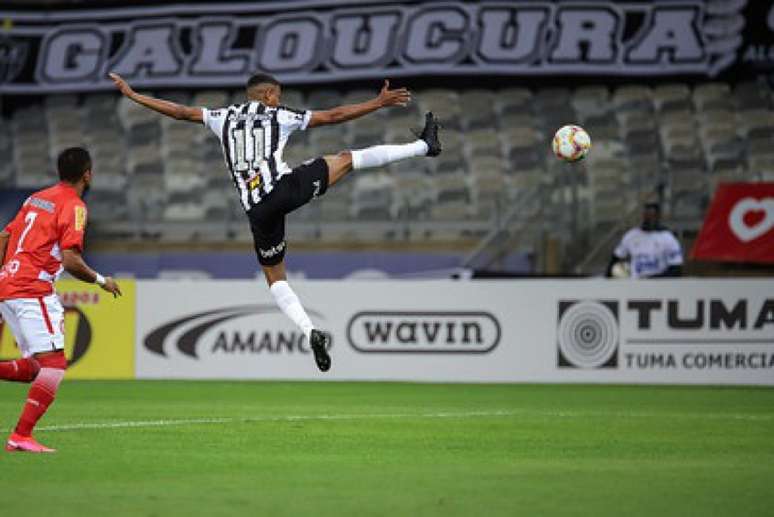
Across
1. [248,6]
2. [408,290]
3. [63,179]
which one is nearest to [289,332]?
[408,290]

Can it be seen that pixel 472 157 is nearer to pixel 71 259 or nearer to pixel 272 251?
pixel 272 251

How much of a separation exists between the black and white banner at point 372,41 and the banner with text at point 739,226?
5008 millimetres

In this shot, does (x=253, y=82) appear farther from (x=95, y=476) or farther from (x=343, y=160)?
(x=95, y=476)

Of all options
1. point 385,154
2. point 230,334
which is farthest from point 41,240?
point 230,334

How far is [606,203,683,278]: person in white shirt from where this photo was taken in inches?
810

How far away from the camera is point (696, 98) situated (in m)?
27.3

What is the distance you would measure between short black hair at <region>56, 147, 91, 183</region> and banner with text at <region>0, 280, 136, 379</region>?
32.8 feet

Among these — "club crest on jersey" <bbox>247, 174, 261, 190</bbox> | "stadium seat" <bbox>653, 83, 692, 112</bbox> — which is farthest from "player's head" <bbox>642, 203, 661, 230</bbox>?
"club crest on jersey" <bbox>247, 174, 261, 190</bbox>

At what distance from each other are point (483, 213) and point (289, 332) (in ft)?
21.4

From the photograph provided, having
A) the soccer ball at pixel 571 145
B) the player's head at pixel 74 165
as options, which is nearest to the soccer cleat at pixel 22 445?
the player's head at pixel 74 165

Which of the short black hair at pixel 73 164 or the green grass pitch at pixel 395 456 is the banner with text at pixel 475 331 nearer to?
the green grass pitch at pixel 395 456

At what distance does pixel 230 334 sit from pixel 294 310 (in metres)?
6.38

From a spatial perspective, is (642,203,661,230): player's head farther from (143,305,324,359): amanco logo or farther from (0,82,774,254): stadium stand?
(143,305,324,359): amanco logo

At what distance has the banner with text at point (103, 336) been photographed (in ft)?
66.0
